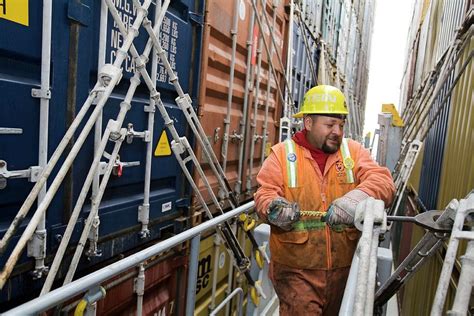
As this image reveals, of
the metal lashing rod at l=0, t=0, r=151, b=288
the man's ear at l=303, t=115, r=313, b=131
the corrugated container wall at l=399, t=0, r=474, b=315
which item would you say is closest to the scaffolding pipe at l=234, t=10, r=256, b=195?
the man's ear at l=303, t=115, r=313, b=131

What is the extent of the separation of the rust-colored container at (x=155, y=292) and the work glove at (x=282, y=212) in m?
1.02

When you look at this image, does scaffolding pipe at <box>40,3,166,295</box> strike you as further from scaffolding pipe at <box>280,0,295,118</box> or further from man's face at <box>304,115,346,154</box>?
scaffolding pipe at <box>280,0,295,118</box>

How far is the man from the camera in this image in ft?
9.30

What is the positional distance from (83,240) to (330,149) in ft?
5.51

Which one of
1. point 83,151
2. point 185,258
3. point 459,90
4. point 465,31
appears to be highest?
point 465,31

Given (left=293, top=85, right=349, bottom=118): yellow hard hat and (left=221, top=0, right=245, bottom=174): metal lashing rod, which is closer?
(left=293, top=85, right=349, bottom=118): yellow hard hat

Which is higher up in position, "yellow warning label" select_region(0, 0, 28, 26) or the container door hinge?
"yellow warning label" select_region(0, 0, 28, 26)

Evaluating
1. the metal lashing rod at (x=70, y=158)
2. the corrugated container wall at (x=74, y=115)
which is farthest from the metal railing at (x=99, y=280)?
the corrugated container wall at (x=74, y=115)

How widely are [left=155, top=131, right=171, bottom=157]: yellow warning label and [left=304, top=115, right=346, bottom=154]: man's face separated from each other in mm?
1095

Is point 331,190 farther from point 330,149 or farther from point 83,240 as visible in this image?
point 83,240

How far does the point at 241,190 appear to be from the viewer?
195 inches

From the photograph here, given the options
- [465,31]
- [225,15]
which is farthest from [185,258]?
[465,31]

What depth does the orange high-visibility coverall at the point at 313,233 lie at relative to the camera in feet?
9.30

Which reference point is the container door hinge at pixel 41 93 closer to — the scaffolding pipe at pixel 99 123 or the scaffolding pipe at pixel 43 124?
Result: the scaffolding pipe at pixel 43 124
